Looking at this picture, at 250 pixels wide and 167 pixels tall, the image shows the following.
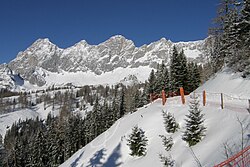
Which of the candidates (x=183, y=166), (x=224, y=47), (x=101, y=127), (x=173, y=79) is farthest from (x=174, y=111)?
(x=101, y=127)

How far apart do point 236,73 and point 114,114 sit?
4120cm

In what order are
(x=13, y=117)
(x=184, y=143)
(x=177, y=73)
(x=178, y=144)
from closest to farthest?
1. (x=184, y=143)
2. (x=178, y=144)
3. (x=177, y=73)
4. (x=13, y=117)

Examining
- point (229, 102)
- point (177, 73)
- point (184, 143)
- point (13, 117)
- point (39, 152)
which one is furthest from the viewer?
point (13, 117)

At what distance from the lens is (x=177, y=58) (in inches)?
1570

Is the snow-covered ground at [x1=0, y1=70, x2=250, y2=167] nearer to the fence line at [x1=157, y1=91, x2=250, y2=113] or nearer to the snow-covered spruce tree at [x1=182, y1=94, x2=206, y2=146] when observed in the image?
the fence line at [x1=157, y1=91, x2=250, y2=113]

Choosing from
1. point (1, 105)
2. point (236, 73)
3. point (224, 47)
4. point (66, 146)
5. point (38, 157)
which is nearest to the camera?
point (236, 73)

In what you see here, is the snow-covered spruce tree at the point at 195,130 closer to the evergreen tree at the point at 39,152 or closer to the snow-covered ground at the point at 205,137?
the snow-covered ground at the point at 205,137

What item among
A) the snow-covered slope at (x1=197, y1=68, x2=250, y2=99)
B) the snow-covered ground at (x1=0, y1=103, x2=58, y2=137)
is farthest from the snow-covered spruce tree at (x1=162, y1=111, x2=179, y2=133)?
the snow-covered ground at (x1=0, y1=103, x2=58, y2=137)

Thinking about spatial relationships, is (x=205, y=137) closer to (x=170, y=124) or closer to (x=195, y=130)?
(x=195, y=130)

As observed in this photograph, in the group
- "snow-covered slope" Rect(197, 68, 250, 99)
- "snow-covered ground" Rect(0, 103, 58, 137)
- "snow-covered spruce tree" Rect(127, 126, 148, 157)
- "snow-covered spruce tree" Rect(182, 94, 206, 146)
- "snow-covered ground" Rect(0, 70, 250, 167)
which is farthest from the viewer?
"snow-covered ground" Rect(0, 103, 58, 137)

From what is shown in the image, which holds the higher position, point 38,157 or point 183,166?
point 183,166

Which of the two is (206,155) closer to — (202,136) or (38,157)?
(202,136)

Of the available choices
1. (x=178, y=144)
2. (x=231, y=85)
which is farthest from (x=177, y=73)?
(x=178, y=144)

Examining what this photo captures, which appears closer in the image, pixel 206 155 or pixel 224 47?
pixel 206 155
